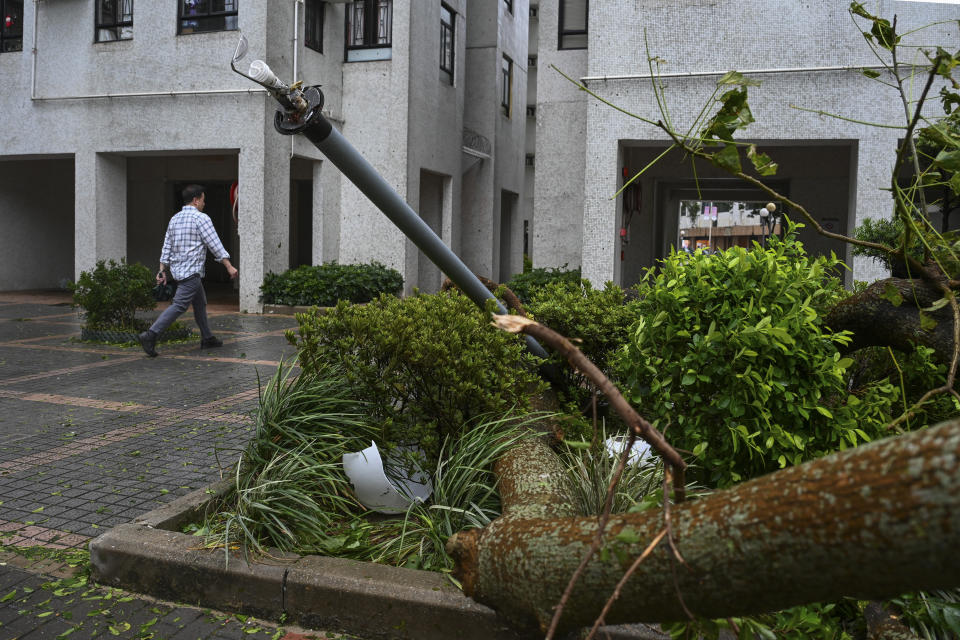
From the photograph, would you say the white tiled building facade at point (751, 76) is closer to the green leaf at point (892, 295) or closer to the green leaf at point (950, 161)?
the green leaf at point (892, 295)

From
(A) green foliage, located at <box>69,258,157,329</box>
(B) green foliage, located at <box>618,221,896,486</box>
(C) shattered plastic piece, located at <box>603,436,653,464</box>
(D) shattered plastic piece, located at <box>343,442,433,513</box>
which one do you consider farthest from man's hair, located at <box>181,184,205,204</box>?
(B) green foliage, located at <box>618,221,896,486</box>

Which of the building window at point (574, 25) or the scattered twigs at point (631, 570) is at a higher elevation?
the building window at point (574, 25)

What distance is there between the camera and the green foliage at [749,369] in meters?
3.59

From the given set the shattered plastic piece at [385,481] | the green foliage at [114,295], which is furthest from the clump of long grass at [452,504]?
the green foliage at [114,295]

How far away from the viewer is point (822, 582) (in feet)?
4.38

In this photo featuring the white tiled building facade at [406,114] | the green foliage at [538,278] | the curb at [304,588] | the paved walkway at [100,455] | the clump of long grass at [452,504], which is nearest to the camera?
the curb at [304,588]

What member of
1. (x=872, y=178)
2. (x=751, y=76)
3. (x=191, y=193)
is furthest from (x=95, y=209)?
(x=872, y=178)

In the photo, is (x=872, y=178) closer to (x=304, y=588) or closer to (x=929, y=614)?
(x=929, y=614)

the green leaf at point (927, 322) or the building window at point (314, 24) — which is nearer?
the green leaf at point (927, 322)

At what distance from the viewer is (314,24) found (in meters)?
18.0

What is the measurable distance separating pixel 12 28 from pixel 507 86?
13.6 metres

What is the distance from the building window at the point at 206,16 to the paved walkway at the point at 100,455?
7.77 metres

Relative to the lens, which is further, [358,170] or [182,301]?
[182,301]

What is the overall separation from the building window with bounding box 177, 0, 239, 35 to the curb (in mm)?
14795
